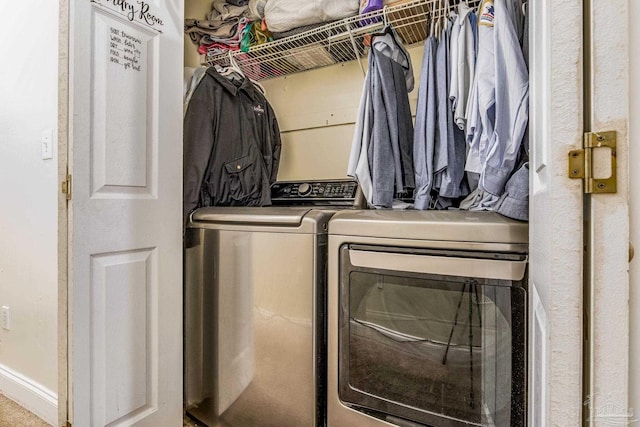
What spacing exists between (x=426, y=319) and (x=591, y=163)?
601mm

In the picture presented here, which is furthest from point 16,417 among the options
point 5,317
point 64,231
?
point 64,231

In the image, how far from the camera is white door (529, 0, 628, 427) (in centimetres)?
45

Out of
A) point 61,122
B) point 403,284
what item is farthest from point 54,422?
point 403,284

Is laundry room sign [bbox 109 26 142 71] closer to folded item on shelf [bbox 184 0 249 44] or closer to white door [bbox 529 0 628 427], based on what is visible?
folded item on shelf [bbox 184 0 249 44]

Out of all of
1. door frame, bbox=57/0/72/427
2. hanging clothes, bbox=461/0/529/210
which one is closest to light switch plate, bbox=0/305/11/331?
door frame, bbox=57/0/72/427

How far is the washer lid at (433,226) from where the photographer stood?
83 cm

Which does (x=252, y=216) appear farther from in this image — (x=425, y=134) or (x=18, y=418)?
(x=18, y=418)

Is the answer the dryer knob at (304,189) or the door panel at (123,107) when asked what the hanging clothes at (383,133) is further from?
the door panel at (123,107)

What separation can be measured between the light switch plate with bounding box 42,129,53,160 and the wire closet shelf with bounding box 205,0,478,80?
35.5 inches

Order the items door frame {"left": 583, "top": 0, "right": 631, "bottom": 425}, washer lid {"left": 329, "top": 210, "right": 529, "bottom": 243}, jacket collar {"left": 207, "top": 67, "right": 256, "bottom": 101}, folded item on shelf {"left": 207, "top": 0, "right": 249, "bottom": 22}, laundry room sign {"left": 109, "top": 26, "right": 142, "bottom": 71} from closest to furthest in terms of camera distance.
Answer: door frame {"left": 583, "top": 0, "right": 631, "bottom": 425}, washer lid {"left": 329, "top": 210, "right": 529, "bottom": 243}, laundry room sign {"left": 109, "top": 26, "right": 142, "bottom": 71}, jacket collar {"left": 207, "top": 67, "right": 256, "bottom": 101}, folded item on shelf {"left": 207, "top": 0, "right": 249, "bottom": 22}

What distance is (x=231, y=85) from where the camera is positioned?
5.22 feet

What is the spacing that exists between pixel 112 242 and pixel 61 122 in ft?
1.27

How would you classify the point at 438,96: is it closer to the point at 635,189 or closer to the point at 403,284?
the point at 403,284

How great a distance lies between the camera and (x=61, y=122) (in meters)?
0.99
